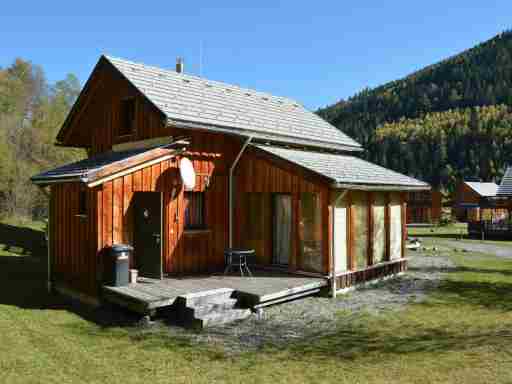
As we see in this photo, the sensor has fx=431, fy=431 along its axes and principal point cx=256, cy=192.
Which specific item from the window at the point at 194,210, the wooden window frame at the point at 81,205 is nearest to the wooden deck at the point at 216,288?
the window at the point at 194,210

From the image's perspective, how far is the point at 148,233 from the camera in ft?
37.4

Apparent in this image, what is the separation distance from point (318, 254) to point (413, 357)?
4829 millimetres

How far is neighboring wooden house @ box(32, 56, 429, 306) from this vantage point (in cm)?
1102

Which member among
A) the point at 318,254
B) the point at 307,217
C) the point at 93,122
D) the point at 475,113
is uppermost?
the point at 475,113

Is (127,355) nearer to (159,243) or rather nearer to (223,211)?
(159,243)

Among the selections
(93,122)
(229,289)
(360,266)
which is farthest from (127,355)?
(93,122)

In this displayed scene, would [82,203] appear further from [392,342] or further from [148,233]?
[392,342]

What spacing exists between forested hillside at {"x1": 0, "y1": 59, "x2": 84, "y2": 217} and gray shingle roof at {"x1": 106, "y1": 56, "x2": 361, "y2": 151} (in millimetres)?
19197

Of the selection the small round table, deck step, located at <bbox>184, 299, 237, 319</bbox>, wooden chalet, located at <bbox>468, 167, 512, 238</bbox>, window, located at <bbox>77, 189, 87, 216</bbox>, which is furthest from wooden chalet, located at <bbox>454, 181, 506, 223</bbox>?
window, located at <bbox>77, 189, 87, 216</bbox>

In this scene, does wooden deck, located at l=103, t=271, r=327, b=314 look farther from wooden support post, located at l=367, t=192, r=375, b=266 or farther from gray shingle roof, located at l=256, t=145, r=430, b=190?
gray shingle roof, located at l=256, t=145, r=430, b=190

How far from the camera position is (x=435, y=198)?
6228 centimetres

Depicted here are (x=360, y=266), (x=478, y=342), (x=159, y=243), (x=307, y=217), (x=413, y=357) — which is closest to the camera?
(x=413, y=357)

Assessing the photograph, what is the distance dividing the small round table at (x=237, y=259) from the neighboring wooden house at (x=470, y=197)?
53816 mm

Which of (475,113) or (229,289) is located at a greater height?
(475,113)
